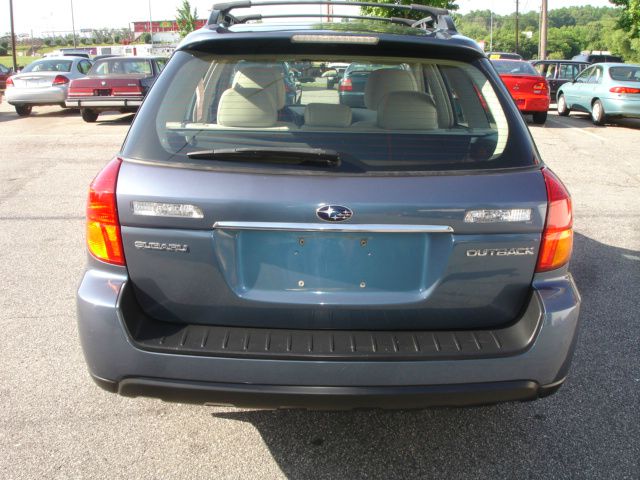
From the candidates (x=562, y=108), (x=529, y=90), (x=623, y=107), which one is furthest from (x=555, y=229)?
(x=562, y=108)

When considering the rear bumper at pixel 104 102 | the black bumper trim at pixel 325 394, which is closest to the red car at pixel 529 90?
the rear bumper at pixel 104 102

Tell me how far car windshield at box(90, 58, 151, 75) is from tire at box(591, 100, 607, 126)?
11032 mm

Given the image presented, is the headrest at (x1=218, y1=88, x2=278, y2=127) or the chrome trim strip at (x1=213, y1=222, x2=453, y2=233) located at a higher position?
the headrest at (x1=218, y1=88, x2=278, y2=127)

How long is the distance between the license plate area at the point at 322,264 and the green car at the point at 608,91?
14.6m

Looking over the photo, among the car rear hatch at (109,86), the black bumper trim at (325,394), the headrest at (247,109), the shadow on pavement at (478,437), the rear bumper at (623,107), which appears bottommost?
the shadow on pavement at (478,437)

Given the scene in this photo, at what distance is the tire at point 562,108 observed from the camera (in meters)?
18.5

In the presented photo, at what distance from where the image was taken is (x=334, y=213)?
7.80 feet

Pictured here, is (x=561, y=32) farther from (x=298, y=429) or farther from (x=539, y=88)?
(x=298, y=429)

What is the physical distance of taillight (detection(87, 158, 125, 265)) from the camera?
97.5 inches

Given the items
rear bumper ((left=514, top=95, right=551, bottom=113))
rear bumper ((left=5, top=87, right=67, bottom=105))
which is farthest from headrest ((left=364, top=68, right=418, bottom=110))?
rear bumper ((left=5, top=87, right=67, bottom=105))

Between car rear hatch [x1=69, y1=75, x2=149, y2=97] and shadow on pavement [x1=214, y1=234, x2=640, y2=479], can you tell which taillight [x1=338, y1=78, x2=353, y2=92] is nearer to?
shadow on pavement [x1=214, y1=234, x2=640, y2=479]

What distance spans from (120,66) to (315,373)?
1584 centimetres

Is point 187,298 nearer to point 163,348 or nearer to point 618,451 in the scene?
point 163,348

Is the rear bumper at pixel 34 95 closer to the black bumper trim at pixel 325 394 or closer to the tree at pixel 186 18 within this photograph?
the black bumper trim at pixel 325 394
